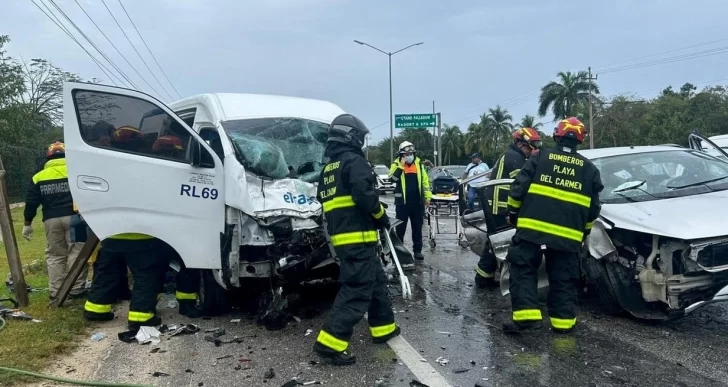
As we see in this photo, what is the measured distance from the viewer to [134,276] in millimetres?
→ 5418

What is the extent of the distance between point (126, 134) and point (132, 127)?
3.2 inches

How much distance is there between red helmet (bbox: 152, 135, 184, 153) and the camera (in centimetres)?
534

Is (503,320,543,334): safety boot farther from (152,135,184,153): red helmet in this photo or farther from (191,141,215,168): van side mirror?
(152,135,184,153): red helmet

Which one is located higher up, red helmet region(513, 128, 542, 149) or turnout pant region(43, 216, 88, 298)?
red helmet region(513, 128, 542, 149)

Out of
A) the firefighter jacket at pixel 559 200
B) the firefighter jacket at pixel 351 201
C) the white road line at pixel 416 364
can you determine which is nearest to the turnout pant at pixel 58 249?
the firefighter jacket at pixel 351 201

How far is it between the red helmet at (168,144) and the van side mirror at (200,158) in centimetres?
14

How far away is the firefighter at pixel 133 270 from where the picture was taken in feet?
17.4

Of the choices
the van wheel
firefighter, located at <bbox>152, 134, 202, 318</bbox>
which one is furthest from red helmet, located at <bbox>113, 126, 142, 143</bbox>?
the van wheel

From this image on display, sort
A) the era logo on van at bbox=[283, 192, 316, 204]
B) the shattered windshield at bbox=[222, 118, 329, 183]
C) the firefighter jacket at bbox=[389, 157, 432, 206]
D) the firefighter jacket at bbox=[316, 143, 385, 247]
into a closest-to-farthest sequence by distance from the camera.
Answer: the firefighter jacket at bbox=[316, 143, 385, 247], the era logo on van at bbox=[283, 192, 316, 204], the shattered windshield at bbox=[222, 118, 329, 183], the firefighter jacket at bbox=[389, 157, 432, 206]

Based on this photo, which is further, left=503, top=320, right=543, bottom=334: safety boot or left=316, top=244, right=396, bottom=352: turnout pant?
left=503, top=320, right=543, bottom=334: safety boot

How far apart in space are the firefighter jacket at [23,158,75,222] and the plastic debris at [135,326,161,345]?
1.96 metres

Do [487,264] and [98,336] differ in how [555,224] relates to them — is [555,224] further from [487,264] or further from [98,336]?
[98,336]

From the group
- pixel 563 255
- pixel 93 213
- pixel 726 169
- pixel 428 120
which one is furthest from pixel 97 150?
pixel 428 120

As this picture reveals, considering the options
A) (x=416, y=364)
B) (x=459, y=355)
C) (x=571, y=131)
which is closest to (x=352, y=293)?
(x=416, y=364)
